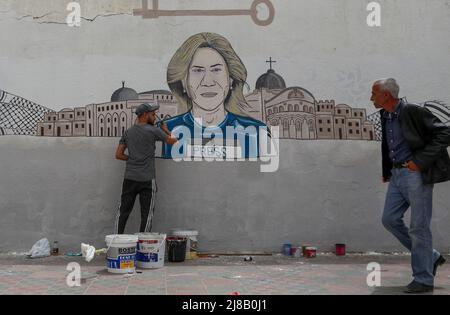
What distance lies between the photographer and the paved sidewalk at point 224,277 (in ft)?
15.1

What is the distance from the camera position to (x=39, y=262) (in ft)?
19.7

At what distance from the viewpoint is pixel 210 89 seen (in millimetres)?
6793

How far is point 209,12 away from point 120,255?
347cm

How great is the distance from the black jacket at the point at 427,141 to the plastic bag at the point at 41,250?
178 inches

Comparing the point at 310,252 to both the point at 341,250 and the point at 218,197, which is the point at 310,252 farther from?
the point at 218,197

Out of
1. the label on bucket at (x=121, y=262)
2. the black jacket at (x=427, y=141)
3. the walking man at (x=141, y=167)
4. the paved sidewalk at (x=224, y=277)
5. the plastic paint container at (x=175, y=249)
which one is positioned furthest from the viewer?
the walking man at (x=141, y=167)

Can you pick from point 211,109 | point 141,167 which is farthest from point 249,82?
point 141,167

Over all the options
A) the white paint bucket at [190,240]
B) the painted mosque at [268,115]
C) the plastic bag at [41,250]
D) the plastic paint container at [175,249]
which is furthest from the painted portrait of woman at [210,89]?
the plastic bag at [41,250]

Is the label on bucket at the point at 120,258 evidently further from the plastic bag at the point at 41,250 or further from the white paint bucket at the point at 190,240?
the plastic bag at the point at 41,250

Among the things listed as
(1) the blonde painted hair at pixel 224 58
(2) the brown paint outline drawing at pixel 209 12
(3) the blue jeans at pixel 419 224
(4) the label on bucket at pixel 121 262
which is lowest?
(4) the label on bucket at pixel 121 262

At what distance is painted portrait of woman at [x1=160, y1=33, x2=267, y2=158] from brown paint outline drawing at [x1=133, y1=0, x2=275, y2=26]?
314 millimetres

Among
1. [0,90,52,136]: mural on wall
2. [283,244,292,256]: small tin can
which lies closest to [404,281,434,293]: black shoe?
[283,244,292,256]: small tin can

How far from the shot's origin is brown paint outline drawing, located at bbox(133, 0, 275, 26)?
670 centimetres

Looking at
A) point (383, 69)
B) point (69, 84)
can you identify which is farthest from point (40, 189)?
point (383, 69)
